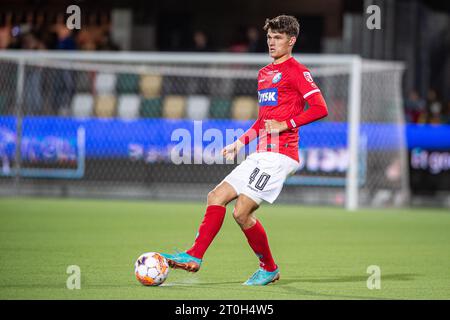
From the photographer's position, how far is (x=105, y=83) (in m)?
17.4

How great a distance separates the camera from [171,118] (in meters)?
16.3

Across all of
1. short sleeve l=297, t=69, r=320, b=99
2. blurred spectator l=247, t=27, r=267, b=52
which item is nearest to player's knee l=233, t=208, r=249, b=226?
short sleeve l=297, t=69, r=320, b=99

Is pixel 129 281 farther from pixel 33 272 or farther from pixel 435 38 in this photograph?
pixel 435 38

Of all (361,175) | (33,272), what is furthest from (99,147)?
(33,272)

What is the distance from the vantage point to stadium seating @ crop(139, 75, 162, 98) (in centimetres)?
1703

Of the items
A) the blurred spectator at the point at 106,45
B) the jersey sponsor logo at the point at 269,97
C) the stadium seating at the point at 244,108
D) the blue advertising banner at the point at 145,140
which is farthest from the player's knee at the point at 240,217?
the blurred spectator at the point at 106,45

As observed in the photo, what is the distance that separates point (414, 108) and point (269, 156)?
11.5 meters

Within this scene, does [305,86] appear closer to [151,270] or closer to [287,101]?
[287,101]

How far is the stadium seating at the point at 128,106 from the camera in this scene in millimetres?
16734

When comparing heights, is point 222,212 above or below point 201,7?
below

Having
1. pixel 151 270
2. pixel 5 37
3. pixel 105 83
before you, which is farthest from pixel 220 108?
pixel 151 270

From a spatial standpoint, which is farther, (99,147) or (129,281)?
(99,147)

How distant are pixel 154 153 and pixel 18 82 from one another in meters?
2.92

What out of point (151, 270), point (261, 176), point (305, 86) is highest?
point (305, 86)
